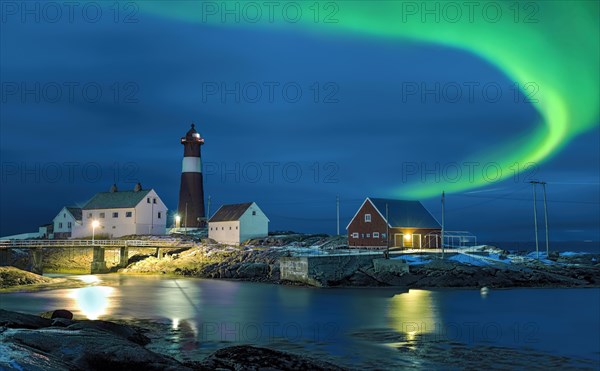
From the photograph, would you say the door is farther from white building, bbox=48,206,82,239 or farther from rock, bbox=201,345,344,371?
white building, bbox=48,206,82,239

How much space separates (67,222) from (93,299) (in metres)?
51.9

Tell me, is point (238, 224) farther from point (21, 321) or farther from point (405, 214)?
point (21, 321)

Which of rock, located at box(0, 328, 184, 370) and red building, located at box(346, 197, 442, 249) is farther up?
red building, located at box(346, 197, 442, 249)

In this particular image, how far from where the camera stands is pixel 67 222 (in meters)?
83.8

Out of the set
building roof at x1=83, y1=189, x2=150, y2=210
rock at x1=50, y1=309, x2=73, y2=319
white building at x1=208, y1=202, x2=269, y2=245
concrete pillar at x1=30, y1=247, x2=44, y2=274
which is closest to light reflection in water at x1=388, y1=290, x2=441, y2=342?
rock at x1=50, y1=309, x2=73, y2=319

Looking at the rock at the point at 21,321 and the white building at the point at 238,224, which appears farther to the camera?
the white building at the point at 238,224

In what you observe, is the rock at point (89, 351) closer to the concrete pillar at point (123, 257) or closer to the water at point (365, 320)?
the water at point (365, 320)

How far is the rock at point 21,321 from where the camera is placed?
16312mm

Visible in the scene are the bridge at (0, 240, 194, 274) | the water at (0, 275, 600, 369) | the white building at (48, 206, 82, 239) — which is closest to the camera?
the water at (0, 275, 600, 369)

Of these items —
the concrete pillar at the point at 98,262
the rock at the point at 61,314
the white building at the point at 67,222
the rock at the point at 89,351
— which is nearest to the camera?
the rock at the point at 89,351

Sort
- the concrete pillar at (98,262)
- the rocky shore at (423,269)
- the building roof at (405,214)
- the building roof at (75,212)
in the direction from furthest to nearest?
the building roof at (75,212) → the concrete pillar at (98,262) → the building roof at (405,214) → the rocky shore at (423,269)

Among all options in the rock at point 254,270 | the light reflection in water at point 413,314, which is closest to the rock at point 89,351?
the light reflection in water at point 413,314

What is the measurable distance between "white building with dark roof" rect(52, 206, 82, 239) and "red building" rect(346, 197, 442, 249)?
43415 millimetres

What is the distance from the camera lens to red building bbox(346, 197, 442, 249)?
58.2 metres
